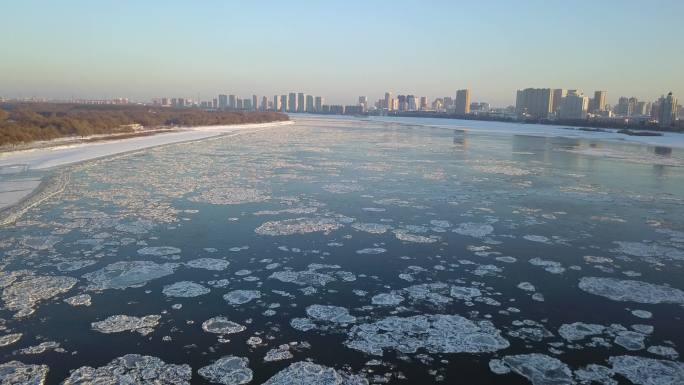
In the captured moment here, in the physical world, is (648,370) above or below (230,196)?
below

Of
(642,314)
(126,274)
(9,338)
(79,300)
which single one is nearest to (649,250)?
(642,314)

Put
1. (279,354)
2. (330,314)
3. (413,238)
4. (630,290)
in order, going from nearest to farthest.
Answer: (279,354), (330,314), (630,290), (413,238)

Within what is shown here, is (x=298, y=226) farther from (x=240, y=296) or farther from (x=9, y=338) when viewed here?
(x=9, y=338)

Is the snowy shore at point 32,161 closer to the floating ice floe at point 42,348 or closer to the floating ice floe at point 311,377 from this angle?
the floating ice floe at point 42,348

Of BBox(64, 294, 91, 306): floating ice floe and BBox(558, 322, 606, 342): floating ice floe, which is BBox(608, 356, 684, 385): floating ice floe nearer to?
BBox(558, 322, 606, 342): floating ice floe

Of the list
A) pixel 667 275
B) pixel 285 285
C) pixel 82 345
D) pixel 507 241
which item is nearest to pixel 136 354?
pixel 82 345

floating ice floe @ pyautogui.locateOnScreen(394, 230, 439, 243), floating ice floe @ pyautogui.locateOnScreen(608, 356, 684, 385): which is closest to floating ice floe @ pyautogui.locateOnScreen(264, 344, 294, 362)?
floating ice floe @ pyautogui.locateOnScreen(608, 356, 684, 385)

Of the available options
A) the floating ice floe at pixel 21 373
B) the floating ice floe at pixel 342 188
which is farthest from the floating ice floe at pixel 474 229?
the floating ice floe at pixel 21 373

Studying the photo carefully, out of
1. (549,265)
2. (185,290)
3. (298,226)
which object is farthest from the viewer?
(298,226)
